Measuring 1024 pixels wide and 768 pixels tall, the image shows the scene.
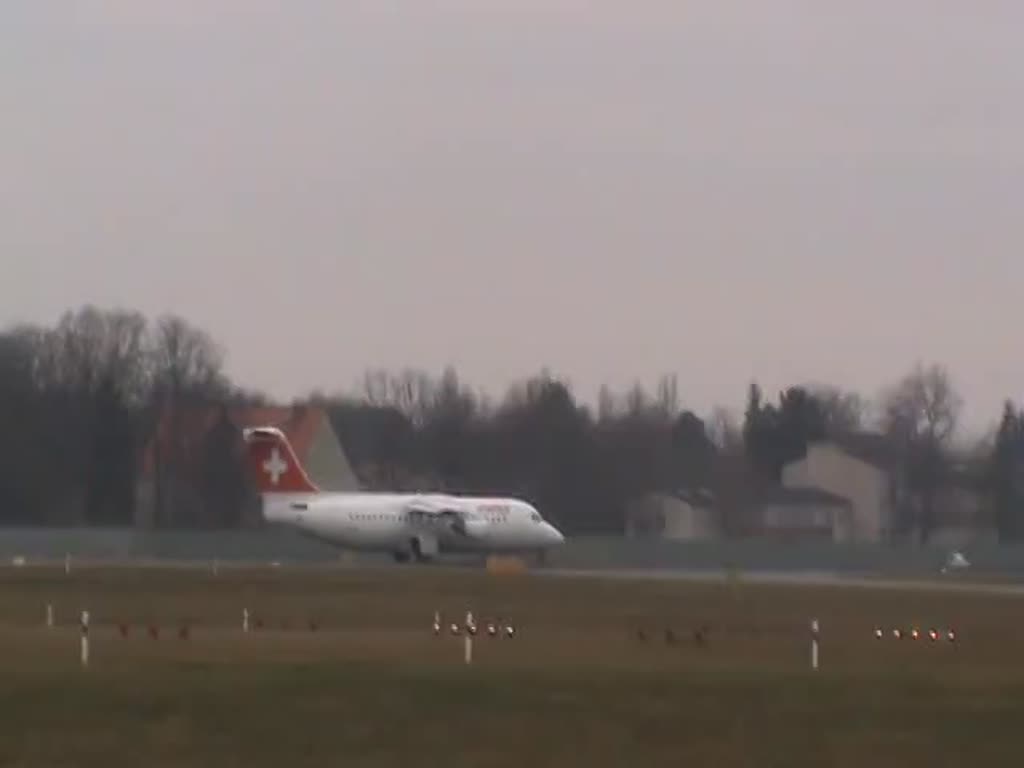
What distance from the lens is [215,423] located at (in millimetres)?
139375

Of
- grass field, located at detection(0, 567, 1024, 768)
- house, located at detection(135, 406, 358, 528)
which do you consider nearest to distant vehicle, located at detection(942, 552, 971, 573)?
house, located at detection(135, 406, 358, 528)

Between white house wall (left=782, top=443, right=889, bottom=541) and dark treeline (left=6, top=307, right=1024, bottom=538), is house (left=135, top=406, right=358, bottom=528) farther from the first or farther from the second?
white house wall (left=782, top=443, right=889, bottom=541)

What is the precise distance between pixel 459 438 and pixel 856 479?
30.8 meters

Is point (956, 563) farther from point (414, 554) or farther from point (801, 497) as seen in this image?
point (801, 497)

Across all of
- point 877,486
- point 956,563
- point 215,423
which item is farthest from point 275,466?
point 877,486

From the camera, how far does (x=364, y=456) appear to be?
551 feet

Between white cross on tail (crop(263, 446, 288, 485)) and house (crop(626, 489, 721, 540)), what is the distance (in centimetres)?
5819

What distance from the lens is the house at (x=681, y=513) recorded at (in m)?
158

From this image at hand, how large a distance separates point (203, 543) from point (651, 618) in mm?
53126

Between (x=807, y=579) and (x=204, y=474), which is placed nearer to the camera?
(x=807, y=579)

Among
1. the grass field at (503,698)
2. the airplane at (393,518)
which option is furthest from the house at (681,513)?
the grass field at (503,698)

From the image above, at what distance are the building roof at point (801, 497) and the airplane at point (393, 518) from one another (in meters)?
68.1

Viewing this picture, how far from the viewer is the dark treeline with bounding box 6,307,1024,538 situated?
134m

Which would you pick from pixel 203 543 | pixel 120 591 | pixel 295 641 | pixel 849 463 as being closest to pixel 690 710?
pixel 295 641
